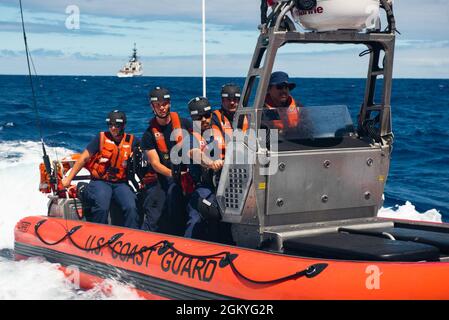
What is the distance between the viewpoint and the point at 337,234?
18.2 ft

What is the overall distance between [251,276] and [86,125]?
14624mm

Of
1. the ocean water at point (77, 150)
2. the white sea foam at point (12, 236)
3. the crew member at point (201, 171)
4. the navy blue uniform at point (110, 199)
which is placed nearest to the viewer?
the crew member at point (201, 171)

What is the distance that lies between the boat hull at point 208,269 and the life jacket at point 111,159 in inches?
21.8

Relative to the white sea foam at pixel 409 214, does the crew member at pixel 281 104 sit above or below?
above

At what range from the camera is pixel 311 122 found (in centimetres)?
573

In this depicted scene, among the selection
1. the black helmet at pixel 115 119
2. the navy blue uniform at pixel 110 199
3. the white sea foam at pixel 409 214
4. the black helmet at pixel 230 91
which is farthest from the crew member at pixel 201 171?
the white sea foam at pixel 409 214

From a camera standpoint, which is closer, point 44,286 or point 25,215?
point 44,286

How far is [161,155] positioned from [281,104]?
1367mm

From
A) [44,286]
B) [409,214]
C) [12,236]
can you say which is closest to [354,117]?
[44,286]

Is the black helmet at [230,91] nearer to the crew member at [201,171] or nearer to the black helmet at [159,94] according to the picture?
the crew member at [201,171]

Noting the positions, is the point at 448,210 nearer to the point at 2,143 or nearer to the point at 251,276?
the point at 251,276

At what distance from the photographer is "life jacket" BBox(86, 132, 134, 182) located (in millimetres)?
7227

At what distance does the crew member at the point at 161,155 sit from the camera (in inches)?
265

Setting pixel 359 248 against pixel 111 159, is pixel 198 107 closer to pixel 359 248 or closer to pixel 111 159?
pixel 111 159
